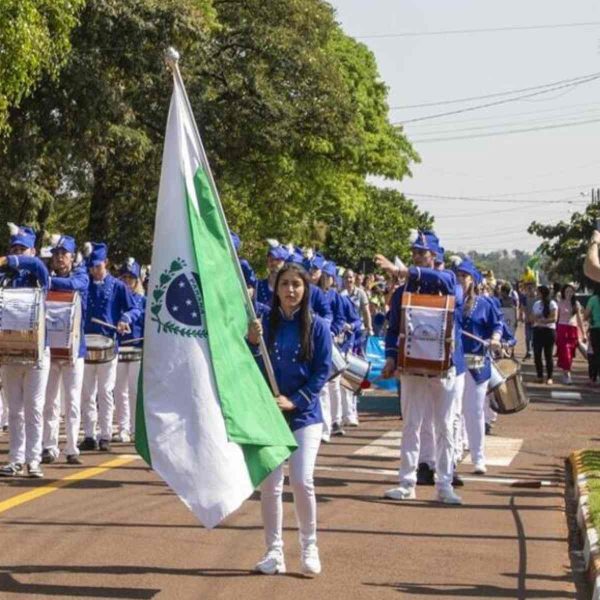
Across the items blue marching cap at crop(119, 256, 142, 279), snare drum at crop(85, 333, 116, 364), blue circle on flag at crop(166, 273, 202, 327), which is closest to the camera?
blue circle on flag at crop(166, 273, 202, 327)

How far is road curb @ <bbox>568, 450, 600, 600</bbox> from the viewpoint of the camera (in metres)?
9.43

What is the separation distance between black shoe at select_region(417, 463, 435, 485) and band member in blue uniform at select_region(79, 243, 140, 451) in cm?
374

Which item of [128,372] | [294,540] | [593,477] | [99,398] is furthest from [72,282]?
[593,477]

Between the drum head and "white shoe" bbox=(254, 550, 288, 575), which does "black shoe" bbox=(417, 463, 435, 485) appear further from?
"white shoe" bbox=(254, 550, 288, 575)

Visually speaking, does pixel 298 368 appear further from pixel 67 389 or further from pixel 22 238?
pixel 67 389

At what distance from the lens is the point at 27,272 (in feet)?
45.2

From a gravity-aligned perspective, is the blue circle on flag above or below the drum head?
above

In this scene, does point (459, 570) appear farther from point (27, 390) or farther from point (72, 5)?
point (72, 5)

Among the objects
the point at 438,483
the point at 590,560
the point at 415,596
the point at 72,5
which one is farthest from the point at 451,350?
the point at 72,5

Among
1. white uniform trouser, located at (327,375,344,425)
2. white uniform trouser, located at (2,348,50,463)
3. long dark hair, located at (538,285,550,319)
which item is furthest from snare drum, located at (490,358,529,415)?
long dark hair, located at (538,285,550,319)

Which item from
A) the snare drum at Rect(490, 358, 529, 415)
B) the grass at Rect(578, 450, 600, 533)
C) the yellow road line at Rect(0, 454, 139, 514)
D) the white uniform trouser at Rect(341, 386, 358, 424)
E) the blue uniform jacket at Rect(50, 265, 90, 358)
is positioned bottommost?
the yellow road line at Rect(0, 454, 139, 514)

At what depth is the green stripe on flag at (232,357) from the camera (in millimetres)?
8977

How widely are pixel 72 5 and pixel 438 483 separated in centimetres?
1337

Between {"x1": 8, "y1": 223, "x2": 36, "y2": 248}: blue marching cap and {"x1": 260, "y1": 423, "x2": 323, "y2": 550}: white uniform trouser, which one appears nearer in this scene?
{"x1": 260, "y1": 423, "x2": 323, "y2": 550}: white uniform trouser
